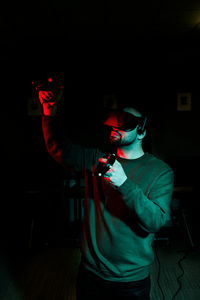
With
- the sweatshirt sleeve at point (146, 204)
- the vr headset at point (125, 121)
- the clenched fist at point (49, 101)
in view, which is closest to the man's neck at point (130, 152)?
the vr headset at point (125, 121)

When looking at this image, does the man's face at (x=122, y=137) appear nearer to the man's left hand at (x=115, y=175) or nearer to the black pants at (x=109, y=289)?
the man's left hand at (x=115, y=175)

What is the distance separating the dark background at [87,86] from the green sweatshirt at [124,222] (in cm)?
279

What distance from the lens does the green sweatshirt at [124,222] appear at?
1.03 m

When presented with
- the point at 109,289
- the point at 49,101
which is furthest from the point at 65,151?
the point at 109,289

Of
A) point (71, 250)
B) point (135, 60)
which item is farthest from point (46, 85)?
point (135, 60)

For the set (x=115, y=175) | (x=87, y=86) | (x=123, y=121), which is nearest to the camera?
(x=115, y=175)

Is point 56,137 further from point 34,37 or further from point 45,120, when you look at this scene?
point 34,37

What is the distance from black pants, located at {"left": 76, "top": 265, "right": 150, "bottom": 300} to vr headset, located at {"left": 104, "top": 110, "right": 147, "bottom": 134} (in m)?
0.79

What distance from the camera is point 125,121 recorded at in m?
1.22

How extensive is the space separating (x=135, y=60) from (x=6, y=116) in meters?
2.77

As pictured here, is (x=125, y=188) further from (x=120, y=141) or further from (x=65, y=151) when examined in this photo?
(x=65, y=151)

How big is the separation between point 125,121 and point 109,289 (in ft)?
2.85

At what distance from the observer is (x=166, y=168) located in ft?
3.95

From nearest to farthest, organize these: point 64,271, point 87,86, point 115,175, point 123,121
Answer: point 115,175
point 123,121
point 64,271
point 87,86
